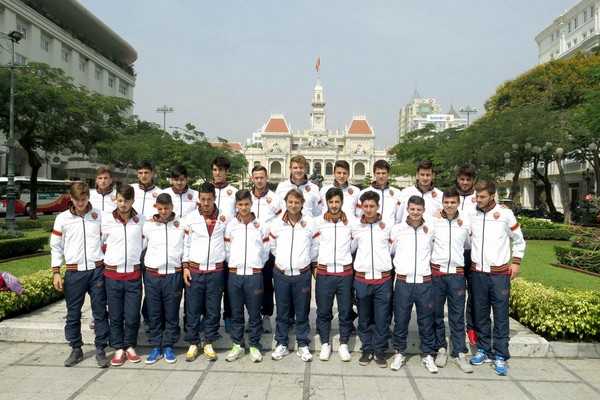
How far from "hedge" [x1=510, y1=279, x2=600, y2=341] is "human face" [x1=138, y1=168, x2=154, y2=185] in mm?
4779

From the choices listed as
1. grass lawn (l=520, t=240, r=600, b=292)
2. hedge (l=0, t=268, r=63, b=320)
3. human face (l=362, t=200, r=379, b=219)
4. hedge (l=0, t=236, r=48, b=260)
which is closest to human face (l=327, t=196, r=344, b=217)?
human face (l=362, t=200, r=379, b=219)

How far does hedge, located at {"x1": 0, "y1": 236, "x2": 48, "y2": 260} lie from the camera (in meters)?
9.52

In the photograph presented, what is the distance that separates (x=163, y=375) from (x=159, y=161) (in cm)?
2346

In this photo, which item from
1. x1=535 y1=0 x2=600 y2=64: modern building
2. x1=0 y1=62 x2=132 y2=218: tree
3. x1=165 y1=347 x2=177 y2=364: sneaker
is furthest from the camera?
x1=535 y1=0 x2=600 y2=64: modern building

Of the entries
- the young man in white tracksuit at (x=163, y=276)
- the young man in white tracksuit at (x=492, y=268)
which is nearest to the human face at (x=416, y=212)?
the young man in white tracksuit at (x=492, y=268)

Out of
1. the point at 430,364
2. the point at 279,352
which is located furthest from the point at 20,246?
the point at 430,364

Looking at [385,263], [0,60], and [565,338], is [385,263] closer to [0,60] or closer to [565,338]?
[565,338]

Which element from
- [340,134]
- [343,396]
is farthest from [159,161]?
[340,134]

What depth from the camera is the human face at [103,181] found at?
5.03 meters

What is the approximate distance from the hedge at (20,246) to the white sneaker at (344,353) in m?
8.70

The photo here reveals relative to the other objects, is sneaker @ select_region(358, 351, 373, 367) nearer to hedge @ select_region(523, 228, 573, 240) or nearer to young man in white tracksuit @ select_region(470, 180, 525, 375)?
young man in white tracksuit @ select_region(470, 180, 525, 375)

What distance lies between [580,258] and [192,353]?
8767mm

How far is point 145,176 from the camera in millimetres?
5023

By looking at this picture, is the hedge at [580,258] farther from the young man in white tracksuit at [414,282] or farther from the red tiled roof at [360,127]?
the red tiled roof at [360,127]
